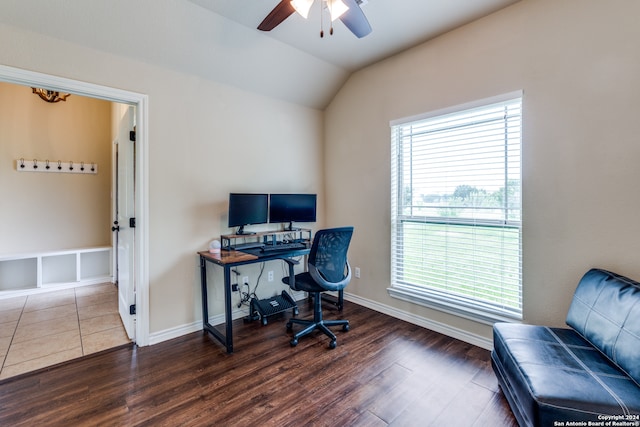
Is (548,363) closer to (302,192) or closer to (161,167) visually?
(302,192)

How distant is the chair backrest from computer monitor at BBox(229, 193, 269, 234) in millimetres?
861

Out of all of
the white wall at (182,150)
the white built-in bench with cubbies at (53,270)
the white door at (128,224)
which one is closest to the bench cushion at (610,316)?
the white wall at (182,150)

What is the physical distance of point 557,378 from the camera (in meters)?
1.37

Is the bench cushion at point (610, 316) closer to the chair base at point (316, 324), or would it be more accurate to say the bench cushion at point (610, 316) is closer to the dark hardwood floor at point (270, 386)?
the dark hardwood floor at point (270, 386)

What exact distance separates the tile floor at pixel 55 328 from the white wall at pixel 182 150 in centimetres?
66

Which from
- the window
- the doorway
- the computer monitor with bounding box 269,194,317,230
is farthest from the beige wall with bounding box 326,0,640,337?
the doorway

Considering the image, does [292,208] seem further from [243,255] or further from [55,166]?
[55,166]

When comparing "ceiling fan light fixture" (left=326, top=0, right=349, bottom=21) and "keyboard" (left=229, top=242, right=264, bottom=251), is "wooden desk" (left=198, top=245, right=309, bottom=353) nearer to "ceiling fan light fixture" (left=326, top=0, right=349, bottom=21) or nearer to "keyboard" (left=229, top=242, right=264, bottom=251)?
"keyboard" (left=229, top=242, right=264, bottom=251)

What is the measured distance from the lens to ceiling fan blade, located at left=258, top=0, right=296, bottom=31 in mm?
1747

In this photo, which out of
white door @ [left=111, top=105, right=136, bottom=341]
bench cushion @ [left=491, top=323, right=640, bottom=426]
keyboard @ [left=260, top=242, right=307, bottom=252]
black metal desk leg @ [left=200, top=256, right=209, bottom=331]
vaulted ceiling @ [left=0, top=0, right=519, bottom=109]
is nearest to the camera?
bench cushion @ [left=491, top=323, right=640, bottom=426]

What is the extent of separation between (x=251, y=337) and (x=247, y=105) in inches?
95.1

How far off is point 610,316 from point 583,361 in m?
0.30

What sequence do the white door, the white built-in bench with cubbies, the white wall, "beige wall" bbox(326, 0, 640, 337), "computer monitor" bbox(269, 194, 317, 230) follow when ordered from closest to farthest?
"beige wall" bbox(326, 0, 640, 337) → the white wall → the white door → "computer monitor" bbox(269, 194, 317, 230) → the white built-in bench with cubbies

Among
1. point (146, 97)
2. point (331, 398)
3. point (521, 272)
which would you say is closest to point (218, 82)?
point (146, 97)
